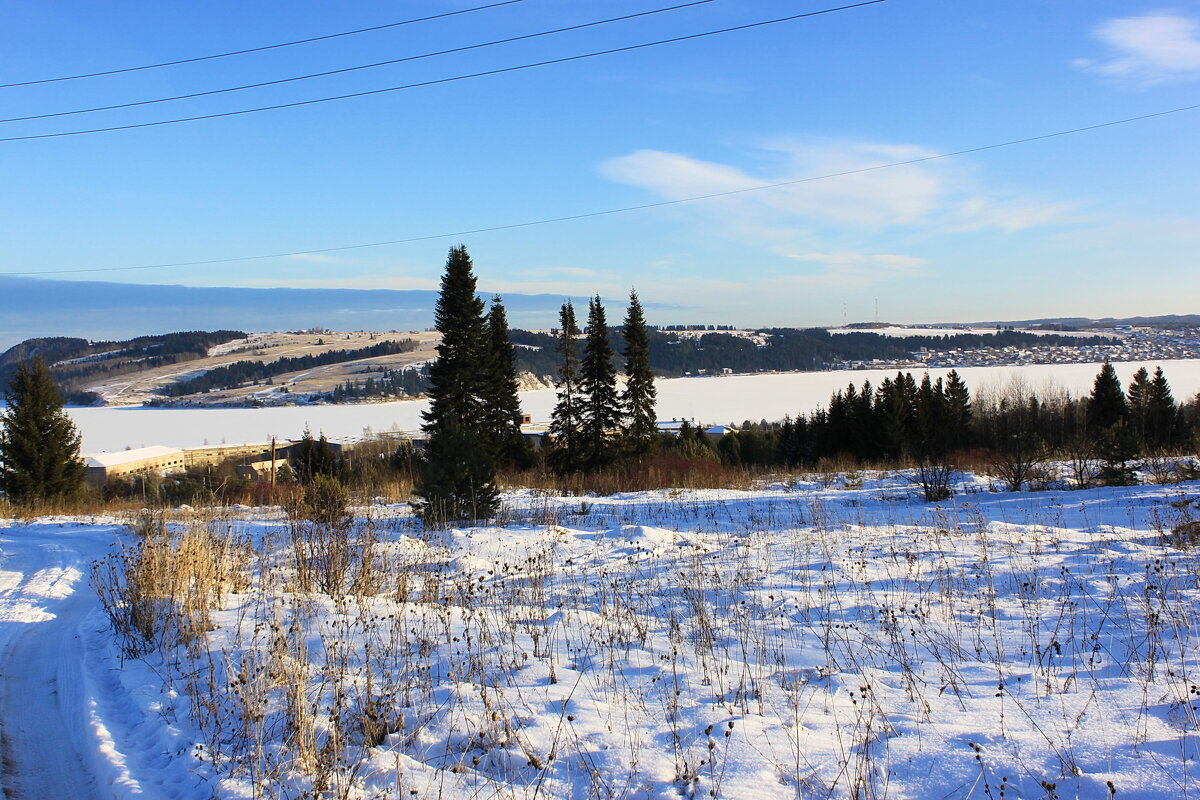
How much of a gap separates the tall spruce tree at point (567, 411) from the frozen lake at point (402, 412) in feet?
153

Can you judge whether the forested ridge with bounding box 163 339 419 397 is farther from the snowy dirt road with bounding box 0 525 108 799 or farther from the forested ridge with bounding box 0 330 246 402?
the snowy dirt road with bounding box 0 525 108 799

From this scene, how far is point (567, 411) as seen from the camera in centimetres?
4238

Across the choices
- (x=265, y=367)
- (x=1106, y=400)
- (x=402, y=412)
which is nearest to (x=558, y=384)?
(x=1106, y=400)

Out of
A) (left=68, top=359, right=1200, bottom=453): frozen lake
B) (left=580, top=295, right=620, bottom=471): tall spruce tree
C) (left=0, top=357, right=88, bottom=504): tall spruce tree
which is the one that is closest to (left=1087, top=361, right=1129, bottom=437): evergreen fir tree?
(left=68, top=359, right=1200, bottom=453): frozen lake

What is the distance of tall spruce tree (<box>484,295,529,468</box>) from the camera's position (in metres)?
37.2

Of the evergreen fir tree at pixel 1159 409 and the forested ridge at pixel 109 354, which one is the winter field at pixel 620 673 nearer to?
the evergreen fir tree at pixel 1159 409

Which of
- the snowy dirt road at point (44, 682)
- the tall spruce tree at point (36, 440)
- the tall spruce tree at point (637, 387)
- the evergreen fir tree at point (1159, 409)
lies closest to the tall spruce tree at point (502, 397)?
the tall spruce tree at point (637, 387)

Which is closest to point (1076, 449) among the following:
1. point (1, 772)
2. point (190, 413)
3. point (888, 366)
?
point (1, 772)

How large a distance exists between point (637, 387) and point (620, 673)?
127 ft

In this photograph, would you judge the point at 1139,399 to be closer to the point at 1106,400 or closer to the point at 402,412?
the point at 1106,400

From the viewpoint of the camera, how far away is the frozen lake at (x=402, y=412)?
93062mm

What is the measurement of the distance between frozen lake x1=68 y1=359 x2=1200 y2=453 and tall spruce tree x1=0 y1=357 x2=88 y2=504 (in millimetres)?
65256

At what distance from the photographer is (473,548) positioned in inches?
372

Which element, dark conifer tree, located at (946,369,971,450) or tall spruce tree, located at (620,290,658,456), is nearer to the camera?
tall spruce tree, located at (620,290,658,456)
